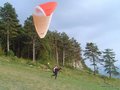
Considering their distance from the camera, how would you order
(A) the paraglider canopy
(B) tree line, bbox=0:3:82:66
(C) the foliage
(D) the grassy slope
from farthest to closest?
(C) the foliage
(B) tree line, bbox=0:3:82:66
(A) the paraglider canopy
(D) the grassy slope

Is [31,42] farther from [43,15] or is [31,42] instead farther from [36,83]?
[36,83]

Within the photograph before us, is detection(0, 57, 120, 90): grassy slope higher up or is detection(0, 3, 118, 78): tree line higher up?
detection(0, 3, 118, 78): tree line

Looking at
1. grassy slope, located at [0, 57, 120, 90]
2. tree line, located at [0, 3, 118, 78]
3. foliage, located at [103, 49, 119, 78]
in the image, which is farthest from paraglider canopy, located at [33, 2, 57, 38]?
foliage, located at [103, 49, 119, 78]

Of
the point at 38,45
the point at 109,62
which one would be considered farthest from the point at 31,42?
the point at 109,62

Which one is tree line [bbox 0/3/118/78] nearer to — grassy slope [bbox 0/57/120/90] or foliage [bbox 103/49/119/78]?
foliage [bbox 103/49/119/78]

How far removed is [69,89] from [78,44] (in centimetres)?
7152

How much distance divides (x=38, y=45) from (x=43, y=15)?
4737 centimetres

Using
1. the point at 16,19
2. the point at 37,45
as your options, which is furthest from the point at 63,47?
the point at 16,19

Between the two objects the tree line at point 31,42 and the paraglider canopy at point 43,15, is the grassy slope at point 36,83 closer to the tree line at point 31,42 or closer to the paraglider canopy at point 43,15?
the paraglider canopy at point 43,15

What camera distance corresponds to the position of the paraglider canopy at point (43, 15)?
104 feet

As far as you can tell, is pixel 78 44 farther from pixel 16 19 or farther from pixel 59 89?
pixel 59 89

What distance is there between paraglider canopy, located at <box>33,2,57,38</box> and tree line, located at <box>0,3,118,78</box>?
3920cm

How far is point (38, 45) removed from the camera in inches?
3125

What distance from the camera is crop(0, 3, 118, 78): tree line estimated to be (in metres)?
72.9
